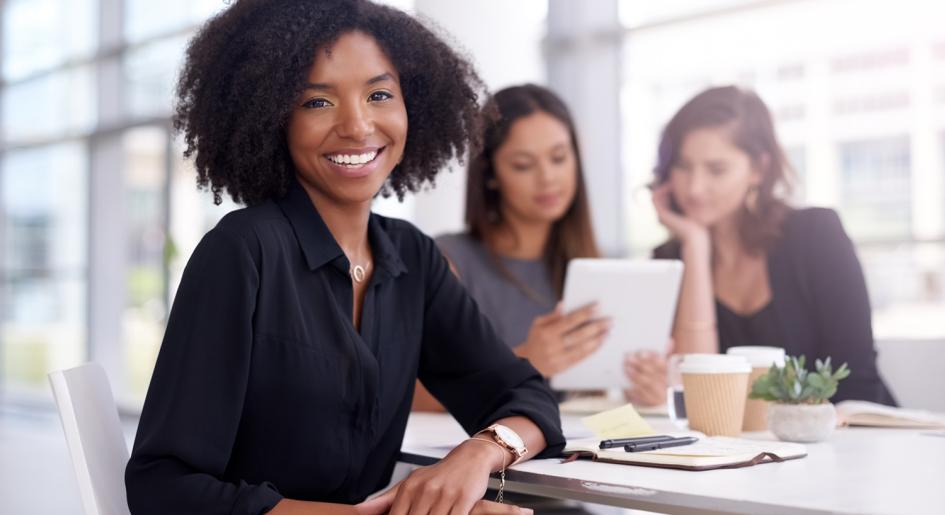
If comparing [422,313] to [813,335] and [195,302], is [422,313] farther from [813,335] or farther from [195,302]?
[813,335]

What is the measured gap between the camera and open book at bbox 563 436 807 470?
1.38 metres

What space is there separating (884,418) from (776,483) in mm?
734

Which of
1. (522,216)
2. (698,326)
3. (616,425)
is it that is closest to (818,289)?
(698,326)

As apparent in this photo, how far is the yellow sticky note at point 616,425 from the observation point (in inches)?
64.2

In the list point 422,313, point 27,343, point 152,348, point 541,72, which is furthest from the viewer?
point 27,343

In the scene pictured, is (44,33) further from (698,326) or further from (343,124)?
(343,124)

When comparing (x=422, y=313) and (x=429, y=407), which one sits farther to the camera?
(x=429, y=407)

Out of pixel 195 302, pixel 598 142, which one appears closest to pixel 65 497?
pixel 598 142

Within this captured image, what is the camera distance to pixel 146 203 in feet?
25.4

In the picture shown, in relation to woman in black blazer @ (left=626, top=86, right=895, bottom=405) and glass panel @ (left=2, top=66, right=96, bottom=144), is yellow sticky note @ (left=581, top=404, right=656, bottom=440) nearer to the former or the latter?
woman in black blazer @ (left=626, top=86, right=895, bottom=405)

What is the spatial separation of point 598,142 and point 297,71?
131 inches

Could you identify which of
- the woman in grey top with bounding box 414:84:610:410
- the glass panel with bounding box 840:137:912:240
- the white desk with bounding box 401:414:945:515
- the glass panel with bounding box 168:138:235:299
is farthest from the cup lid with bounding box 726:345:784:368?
the glass panel with bounding box 168:138:235:299

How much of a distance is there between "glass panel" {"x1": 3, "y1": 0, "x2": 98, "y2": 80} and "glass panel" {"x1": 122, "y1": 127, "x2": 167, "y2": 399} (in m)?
0.91

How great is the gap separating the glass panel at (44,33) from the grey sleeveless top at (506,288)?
232 inches
